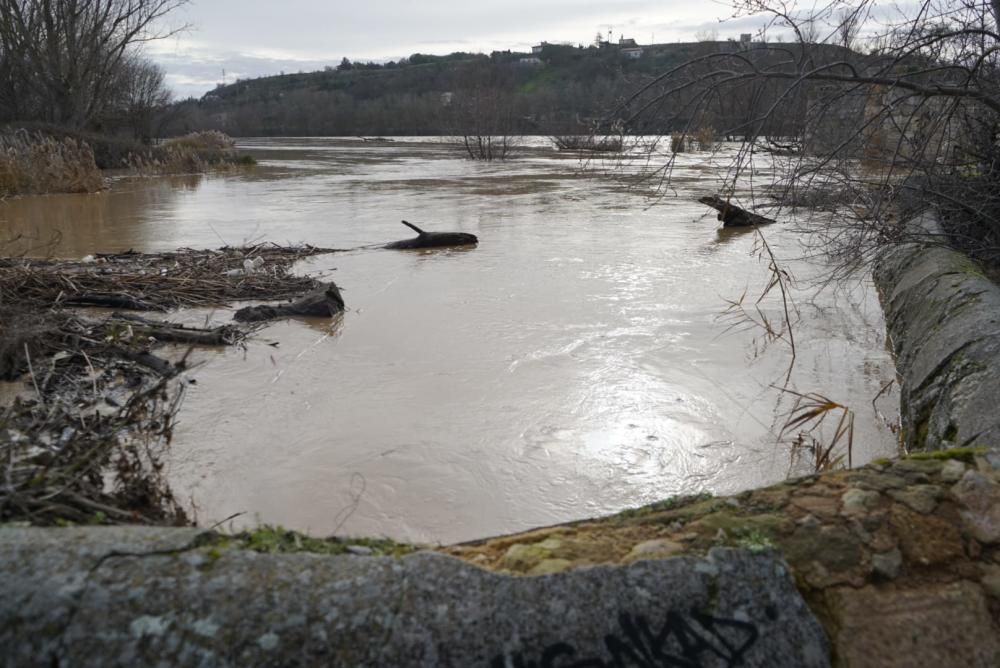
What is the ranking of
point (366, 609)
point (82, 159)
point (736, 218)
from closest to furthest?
point (366, 609) < point (736, 218) < point (82, 159)

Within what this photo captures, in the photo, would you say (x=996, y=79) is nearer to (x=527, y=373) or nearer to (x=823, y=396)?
(x=823, y=396)

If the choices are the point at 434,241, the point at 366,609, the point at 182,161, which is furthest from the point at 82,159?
the point at 366,609

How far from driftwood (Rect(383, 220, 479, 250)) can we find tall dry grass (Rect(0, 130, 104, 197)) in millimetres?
10478

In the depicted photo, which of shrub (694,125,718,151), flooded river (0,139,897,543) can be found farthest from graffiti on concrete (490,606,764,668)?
shrub (694,125,718,151)

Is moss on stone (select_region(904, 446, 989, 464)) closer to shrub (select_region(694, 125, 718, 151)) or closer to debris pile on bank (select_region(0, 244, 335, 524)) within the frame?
debris pile on bank (select_region(0, 244, 335, 524))

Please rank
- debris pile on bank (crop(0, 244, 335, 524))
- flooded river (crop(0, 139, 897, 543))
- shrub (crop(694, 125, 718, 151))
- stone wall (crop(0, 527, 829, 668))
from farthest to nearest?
shrub (crop(694, 125, 718, 151)) < flooded river (crop(0, 139, 897, 543)) < debris pile on bank (crop(0, 244, 335, 524)) < stone wall (crop(0, 527, 829, 668))

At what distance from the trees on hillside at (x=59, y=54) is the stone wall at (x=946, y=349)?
89.9 feet

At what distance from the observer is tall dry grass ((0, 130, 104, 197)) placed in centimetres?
1691

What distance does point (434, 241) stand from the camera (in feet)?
36.6

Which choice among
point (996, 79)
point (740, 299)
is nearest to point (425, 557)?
point (996, 79)

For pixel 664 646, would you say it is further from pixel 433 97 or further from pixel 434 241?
pixel 433 97

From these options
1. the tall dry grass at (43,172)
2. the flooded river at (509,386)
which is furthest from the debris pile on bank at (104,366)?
the tall dry grass at (43,172)

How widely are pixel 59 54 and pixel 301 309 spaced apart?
24.6 meters

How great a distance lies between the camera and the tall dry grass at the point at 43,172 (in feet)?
55.5
